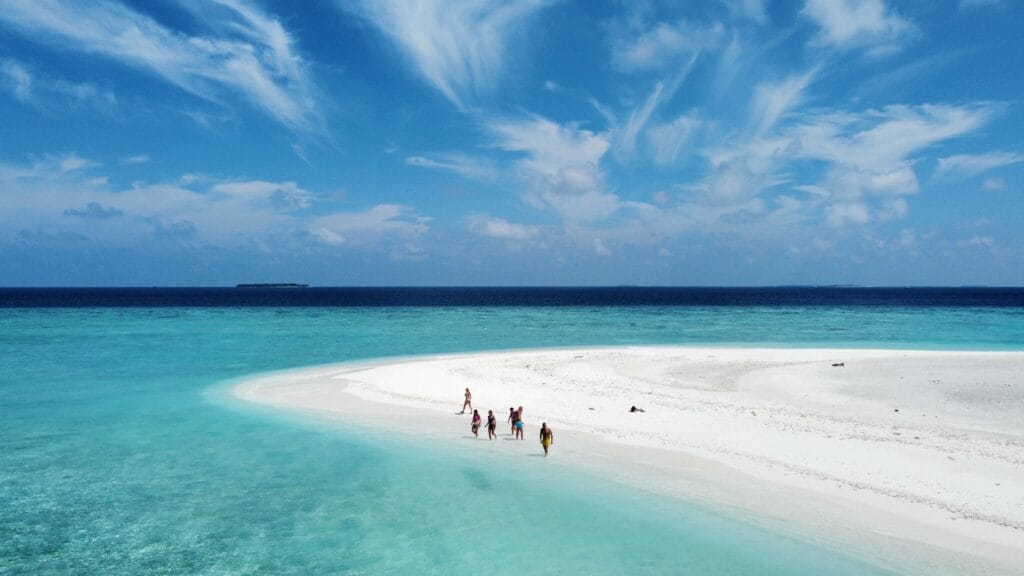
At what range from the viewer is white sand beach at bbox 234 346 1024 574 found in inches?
598

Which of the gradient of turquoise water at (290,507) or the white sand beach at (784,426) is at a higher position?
the white sand beach at (784,426)

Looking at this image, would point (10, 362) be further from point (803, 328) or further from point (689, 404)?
point (803, 328)

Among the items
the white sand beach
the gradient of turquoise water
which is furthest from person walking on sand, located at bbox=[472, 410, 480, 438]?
the gradient of turquoise water

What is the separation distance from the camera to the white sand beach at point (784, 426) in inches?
598

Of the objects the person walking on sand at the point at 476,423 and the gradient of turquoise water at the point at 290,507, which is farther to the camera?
the person walking on sand at the point at 476,423

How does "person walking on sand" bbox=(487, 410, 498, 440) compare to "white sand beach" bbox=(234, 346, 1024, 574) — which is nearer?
"white sand beach" bbox=(234, 346, 1024, 574)

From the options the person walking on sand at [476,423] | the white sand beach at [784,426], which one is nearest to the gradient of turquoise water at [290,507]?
the person walking on sand at [476,423]

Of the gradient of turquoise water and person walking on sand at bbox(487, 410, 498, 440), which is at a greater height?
person walking on sand at bbox(487, 410, 498, 440)

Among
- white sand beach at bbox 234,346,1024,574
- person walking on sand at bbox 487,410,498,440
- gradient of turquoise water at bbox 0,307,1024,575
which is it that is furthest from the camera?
person walking on sand at bbox 487,410,498,440

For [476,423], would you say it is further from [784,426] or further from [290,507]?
[784,426]

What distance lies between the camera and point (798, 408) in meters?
27.9

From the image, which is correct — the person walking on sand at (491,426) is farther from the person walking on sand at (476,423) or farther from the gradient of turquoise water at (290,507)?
the gradient of turquoise water at (290,507)

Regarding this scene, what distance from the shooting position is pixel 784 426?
24188mm

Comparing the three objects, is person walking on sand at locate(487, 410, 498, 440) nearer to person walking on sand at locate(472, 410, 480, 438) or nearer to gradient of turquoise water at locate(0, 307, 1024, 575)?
person walking on sand at locate(472, 410, 480, 438)
